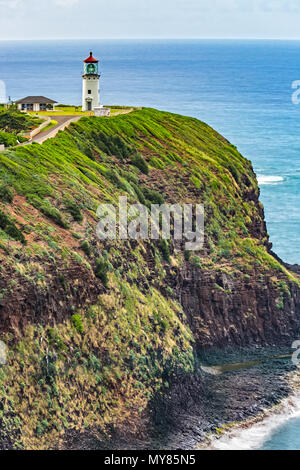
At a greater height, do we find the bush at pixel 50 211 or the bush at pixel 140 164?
the bush at pixel 140 164

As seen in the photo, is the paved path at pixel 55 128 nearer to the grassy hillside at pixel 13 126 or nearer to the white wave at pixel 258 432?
the grassy hillside at pixel 13 126

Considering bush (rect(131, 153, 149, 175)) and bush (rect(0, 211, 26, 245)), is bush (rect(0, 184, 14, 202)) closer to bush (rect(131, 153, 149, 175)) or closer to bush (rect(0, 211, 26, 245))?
bush (rect(0, 211, 26, 245))

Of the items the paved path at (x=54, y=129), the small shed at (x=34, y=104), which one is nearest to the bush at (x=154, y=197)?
the paved path at (x=54, y=129)

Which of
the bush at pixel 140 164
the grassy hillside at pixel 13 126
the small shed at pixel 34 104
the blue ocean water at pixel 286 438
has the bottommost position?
the blue ocean water at pixel 286 438

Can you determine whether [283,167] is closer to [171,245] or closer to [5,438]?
[171,245]

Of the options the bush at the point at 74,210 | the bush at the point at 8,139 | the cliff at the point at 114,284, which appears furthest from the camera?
the bush at the point at 8,139

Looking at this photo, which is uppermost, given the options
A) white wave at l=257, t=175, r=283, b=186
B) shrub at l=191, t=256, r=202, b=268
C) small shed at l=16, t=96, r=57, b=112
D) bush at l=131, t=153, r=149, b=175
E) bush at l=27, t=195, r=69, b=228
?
small shed at l=16, t=96, r=57, b=112

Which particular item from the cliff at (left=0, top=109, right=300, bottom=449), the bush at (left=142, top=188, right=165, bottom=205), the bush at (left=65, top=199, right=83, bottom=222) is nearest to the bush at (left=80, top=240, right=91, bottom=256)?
the cliff at (left=0, top=109, right=300, bottom=449)
